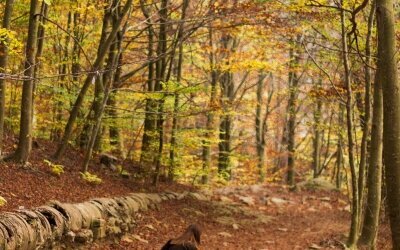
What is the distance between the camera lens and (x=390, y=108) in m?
5.19

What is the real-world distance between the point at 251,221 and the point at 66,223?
342 inches

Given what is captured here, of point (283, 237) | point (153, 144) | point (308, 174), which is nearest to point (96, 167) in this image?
point (153, 144)

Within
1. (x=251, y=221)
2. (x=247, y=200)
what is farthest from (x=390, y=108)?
(x=247, y=200)

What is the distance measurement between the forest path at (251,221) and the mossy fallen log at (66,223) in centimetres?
30

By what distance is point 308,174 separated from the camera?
3266cm

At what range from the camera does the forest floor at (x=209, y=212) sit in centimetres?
866

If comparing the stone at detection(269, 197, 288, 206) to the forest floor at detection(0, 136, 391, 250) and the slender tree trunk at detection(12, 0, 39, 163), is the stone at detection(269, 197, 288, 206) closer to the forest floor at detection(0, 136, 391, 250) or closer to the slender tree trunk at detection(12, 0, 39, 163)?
the forest floor at detection(0, 136, 391, 250)

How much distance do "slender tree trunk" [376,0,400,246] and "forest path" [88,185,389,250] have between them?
16.2 feet

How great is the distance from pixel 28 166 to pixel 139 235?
110 inches

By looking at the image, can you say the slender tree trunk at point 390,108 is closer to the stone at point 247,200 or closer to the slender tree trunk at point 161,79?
the slender tree trunk at point 161,79

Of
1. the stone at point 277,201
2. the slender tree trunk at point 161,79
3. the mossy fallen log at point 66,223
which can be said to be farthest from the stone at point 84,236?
the stone at point 277,201

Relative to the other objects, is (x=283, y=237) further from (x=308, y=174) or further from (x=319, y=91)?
(x=308, y=174)

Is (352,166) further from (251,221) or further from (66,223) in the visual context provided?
(66,223)

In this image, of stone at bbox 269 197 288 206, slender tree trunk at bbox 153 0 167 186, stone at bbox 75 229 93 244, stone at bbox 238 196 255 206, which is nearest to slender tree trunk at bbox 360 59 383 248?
slender tree trunk at bbox 153 0 167 186
